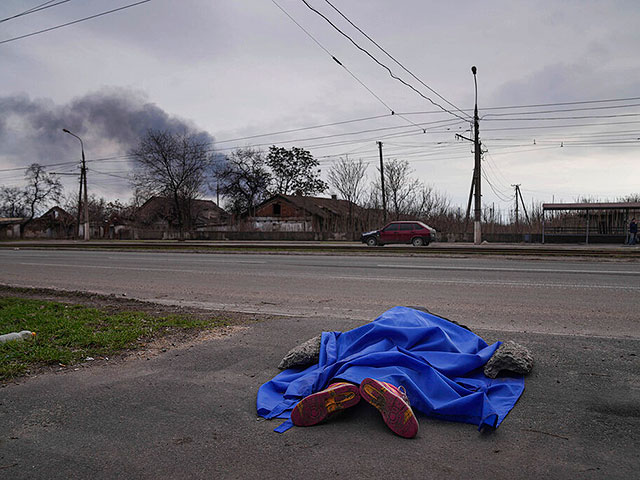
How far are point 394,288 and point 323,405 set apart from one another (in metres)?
7.38

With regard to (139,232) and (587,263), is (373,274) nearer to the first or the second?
(587,263)

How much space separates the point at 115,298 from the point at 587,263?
14.4 metres

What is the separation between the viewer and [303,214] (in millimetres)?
59125

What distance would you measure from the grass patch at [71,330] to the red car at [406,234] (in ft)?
75.2

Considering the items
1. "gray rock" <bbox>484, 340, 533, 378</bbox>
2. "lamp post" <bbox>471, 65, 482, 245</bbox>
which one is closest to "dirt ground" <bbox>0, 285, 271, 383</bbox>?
"gray rock" <bbox>484, 340, 533, 378</bbox>

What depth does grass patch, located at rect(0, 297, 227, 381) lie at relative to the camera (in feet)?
16.8

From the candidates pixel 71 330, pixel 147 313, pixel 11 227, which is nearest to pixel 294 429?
pixel 71 330

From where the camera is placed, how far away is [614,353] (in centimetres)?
512

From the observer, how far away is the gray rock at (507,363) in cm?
431

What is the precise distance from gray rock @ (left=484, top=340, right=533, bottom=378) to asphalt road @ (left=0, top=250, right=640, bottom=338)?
2.24 m

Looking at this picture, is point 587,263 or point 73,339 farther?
point 587,263

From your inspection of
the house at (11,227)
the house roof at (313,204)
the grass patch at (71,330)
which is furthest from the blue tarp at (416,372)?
the house at (11,227)

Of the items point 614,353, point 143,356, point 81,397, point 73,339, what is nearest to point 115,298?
point 73,339

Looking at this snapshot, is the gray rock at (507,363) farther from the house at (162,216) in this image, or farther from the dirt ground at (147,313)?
the house at (162,216)
